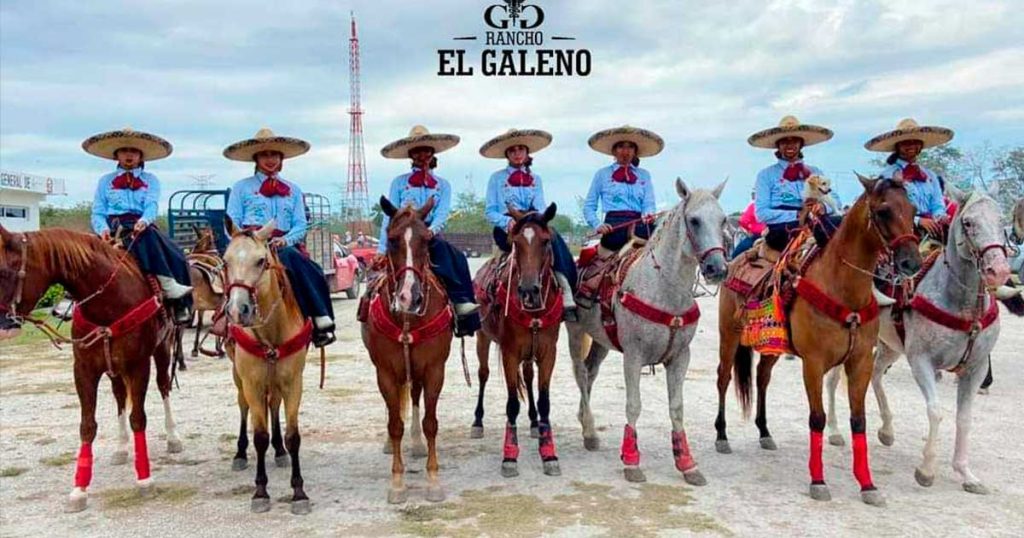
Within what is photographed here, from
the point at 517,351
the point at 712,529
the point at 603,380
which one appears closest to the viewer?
the point at 712,529

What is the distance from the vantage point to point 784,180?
6840 mm

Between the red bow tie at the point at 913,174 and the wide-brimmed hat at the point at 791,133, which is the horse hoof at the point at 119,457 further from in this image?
the red bow tie at the point at 913,174

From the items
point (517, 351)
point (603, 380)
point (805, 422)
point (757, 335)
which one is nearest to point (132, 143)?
point (517, 351)

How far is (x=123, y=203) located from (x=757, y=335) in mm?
5557

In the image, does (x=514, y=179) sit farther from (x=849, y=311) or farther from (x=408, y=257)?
(x=849, y=311)

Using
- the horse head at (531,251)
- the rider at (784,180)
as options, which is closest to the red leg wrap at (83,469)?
the horse head at (531,251)

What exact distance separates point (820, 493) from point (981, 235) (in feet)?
6.93

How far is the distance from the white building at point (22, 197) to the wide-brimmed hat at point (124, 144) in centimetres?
4084

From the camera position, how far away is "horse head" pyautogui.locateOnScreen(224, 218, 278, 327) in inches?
190

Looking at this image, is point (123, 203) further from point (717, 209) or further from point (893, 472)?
point (893, 472)

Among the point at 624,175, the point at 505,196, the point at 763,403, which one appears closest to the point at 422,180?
the point at 505,196

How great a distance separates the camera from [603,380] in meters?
10.3

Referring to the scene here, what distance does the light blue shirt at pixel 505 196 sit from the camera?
6984mm

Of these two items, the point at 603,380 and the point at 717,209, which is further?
the point at 603,380
